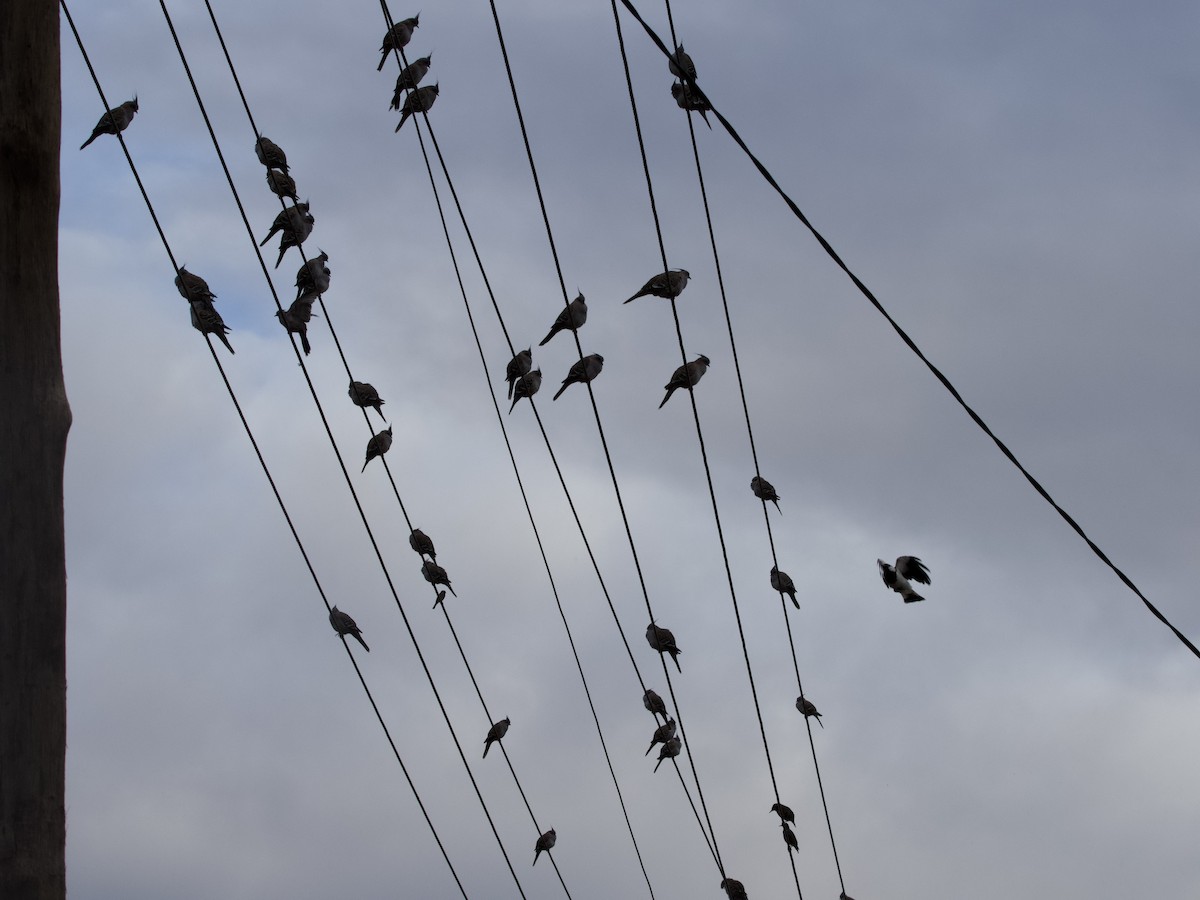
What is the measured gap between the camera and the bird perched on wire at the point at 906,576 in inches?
289

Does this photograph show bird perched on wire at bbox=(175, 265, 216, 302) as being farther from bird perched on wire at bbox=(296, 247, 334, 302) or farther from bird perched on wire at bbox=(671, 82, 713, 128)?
bird perched on wire at bbox=(671, 82, 713, 128)

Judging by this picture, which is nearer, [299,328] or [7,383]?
[7,383]

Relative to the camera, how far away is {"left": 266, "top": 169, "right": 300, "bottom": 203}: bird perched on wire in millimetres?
11344

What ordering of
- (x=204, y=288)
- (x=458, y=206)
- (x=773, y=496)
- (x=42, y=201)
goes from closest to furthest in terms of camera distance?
(x=42, y=201) < (x=458, y=206) < (x=204, y=288) < (x=773, y=496)

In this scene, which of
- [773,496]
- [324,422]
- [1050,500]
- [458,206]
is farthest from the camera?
[773,496]

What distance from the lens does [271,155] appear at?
451 inches

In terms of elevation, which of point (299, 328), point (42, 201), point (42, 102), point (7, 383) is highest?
point (299, 328)

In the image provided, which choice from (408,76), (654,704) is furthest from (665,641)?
(408,76)

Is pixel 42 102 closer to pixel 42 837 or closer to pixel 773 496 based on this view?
pixel 42 837

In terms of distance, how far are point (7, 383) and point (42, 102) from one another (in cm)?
124

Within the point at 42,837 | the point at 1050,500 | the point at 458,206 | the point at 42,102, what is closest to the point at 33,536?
the point at 42,837

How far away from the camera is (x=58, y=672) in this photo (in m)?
5.24

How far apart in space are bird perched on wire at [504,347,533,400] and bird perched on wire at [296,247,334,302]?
5.69ft

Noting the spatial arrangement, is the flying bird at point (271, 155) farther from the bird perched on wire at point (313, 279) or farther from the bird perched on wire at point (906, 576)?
the bird perched on wire at point (906, 576)
